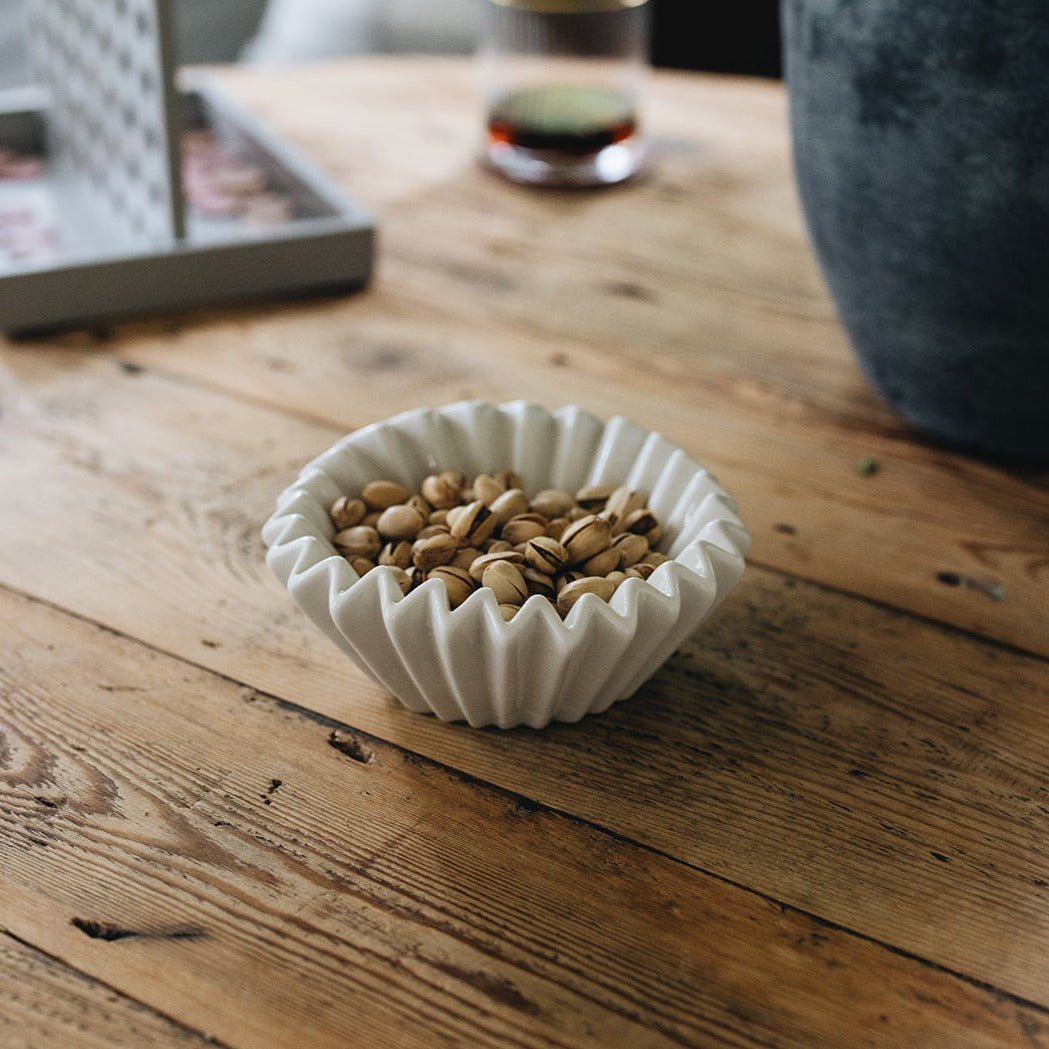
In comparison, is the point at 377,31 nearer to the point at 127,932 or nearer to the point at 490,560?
the point at 490,560

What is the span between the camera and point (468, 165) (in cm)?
123

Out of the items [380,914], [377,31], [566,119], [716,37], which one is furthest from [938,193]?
[716,37]

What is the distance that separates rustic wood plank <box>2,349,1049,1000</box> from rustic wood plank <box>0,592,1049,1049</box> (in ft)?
0.07

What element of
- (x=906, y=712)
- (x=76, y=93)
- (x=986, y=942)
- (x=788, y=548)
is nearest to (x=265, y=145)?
(x=76, y=93)

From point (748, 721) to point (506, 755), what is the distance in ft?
0.39

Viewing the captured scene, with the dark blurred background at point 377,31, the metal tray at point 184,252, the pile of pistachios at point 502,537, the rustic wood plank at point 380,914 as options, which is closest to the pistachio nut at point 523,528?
the pile of pistachios at point 502,537

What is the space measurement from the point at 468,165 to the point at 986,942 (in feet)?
3.07

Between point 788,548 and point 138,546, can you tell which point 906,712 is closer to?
point 788,548

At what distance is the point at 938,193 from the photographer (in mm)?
682

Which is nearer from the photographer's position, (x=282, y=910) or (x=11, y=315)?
(x=282, y=910)

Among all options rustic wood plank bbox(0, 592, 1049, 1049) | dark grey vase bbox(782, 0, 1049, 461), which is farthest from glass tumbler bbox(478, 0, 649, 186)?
rustic wood plank bbox(0, 592, 1049, 1049)

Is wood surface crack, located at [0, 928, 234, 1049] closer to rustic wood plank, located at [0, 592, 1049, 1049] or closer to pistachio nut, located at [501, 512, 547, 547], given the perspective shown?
rustic wood plank, located at [0, 592, 1049, 1049]

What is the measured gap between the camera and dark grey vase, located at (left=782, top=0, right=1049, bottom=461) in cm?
63

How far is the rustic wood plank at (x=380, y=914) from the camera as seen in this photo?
0.45 metres
